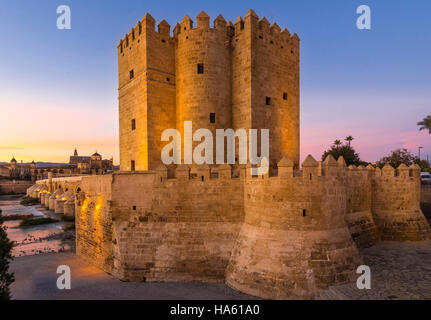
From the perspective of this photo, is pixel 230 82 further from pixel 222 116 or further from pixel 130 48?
pixel 130 48

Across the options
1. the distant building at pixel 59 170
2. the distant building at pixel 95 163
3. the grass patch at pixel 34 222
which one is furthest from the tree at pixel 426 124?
the distant building at pixel 95 163

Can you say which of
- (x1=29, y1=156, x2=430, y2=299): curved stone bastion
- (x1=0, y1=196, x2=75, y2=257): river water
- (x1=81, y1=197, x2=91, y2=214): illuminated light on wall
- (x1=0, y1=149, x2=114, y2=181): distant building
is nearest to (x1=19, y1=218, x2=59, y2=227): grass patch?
(x1=0, y1=196, x2=75, y2=257): river water

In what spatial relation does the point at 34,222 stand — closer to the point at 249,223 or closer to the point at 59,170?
the point at 249,223

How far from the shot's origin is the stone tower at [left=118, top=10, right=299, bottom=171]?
16.3 m

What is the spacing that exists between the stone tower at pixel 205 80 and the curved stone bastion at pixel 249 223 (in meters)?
4.43

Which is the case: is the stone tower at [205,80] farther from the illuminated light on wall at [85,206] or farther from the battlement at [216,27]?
the illuminated light on wall at [85,206]

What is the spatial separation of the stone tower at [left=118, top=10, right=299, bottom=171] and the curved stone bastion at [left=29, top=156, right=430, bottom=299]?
4.43m

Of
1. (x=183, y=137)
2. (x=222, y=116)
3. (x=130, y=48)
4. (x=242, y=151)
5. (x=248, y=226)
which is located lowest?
(x=248, y=226)

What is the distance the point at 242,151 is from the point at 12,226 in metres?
32.8

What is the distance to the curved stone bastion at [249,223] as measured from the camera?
980 cm

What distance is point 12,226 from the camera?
30.9m

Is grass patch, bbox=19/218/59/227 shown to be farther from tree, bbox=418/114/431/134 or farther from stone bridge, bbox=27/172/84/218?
tree, bbox=418/114/431/134
